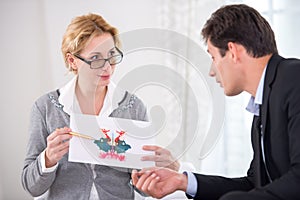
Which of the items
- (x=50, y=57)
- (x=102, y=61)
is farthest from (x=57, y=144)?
(x=50, y=57)

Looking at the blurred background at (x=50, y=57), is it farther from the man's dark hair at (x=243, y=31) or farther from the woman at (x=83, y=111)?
the man's dark hair at (x=243, y=31)

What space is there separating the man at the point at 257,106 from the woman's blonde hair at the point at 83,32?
0.35m

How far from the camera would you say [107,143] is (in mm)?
1390

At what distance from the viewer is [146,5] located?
6.79 feet

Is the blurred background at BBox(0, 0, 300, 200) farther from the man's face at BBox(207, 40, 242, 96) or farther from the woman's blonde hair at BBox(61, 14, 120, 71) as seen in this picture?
the man's face at BBox(207, 40, 242, 96)

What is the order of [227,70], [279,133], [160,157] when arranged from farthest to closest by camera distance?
[160,157]
[227,70]
[279,133]

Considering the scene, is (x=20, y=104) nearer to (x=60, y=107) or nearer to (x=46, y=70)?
(x=46, y=70)

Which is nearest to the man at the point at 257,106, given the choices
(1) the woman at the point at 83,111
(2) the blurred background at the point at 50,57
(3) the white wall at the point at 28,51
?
(1) the woman at the point at 83,111

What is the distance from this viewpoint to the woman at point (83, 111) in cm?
144

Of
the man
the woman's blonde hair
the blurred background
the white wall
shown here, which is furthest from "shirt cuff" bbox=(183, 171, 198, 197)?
the white wall

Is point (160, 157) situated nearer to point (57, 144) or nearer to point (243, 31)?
point (57, 144)

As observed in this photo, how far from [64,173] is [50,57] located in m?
0.72

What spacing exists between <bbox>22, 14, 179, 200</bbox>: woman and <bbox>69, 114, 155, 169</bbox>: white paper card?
73mm

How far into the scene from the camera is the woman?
4.74 ft
